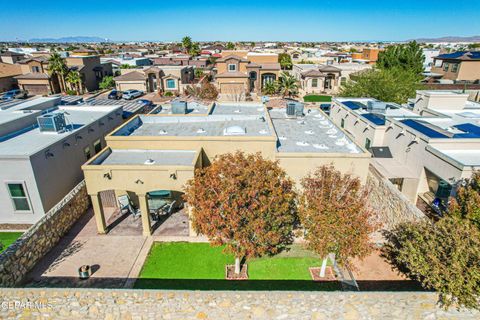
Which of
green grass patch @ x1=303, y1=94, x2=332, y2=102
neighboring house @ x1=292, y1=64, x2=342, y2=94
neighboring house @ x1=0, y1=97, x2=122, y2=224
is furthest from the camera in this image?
neighboring house @ x1=292, y1=64, x2=342, y2=94

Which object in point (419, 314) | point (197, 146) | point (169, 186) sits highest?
point (197, 146)

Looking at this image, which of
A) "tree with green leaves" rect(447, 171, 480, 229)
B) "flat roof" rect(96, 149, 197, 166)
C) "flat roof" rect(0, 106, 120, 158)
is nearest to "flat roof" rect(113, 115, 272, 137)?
"flat roof" rect(96, 149, 197, 166)

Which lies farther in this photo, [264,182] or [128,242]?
[128,242]

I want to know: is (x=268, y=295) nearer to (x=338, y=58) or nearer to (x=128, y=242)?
(x=128, y=242)

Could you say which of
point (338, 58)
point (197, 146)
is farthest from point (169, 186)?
point (338, 58)

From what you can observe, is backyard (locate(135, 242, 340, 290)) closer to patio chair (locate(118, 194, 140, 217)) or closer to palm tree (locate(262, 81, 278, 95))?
patio chair (locate(118, 194, 140, 217))

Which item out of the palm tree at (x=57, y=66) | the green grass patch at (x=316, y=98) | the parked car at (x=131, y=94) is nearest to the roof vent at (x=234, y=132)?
the green grass patch at (x=316, y=98)

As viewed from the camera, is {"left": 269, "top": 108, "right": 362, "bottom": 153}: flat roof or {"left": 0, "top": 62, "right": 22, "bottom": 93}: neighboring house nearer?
{"left": 269, "top": 108, "right": 362, "bottom": 153}: flat roof
